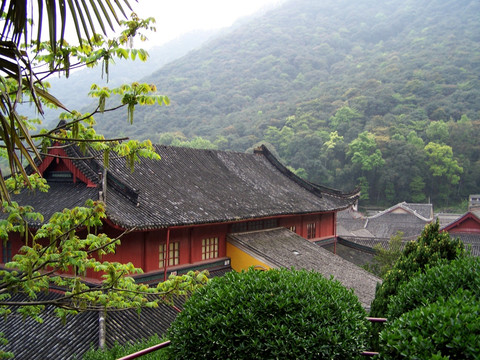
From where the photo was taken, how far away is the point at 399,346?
9.75 ft

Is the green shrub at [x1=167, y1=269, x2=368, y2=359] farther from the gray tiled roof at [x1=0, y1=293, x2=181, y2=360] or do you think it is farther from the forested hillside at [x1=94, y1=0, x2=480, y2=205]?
the forested hillside at [x1=94, y1=0, x2=480, y2=205]

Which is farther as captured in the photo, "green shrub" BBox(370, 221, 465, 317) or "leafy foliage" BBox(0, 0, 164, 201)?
"green shrub" BBox(370, 221, 465, 317)

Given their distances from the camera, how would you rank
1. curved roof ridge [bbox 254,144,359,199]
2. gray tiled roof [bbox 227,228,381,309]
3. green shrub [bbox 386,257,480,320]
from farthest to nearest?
curved roof ridge [bbox 254,144,359,199], gray tiled roof [bbox 227,228,381,309], green shrub [bbox 386,257,480,320]

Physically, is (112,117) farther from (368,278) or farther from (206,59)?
(368,278)

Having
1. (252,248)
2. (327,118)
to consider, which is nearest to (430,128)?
(327,118)

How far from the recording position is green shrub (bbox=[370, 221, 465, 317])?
18.3 feet

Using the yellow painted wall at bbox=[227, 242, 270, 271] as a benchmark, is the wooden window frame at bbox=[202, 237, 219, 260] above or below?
above

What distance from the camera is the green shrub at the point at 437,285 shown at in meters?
3.78

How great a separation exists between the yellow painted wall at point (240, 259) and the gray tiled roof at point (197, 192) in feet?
3.95

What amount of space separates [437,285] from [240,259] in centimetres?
1143

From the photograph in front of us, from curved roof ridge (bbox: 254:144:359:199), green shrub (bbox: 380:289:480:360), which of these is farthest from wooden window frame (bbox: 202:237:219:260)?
green shrub (bbox: 380:289:480:360)

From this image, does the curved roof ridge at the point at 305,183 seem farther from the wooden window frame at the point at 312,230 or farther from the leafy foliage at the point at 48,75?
the leafy foliage at the point at 48,75

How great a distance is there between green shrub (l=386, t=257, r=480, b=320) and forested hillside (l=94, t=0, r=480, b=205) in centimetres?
6363

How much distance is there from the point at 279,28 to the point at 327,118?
255 feet
